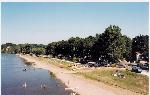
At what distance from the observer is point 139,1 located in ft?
91.7

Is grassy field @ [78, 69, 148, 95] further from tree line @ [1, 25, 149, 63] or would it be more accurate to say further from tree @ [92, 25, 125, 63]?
tree line @ [1, 25, 149, 63]

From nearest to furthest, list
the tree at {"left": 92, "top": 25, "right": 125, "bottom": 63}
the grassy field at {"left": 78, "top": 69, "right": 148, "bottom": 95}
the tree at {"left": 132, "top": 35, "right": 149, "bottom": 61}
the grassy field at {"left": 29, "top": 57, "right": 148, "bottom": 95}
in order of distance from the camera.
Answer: the grassy field at {"left": 78, "top": 69, "right": 148, "bottom": 95} < the grassy field at {"left": 29, "top": 57, "right": 148, "bottom": 95} < the tree at {"left": 92, "top": 25, "right": 125, "bottom": 63} < the tree at {"left": 132, "top": 35, "right": 149, "bottom": 61}

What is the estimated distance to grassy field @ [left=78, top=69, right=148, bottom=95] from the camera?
59553 millimetres

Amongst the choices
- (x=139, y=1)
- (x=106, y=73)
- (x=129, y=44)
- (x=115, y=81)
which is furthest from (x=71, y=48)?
(x=139, y=1)

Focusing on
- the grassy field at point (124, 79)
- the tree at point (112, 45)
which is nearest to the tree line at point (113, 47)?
the tree at point (112, 45)

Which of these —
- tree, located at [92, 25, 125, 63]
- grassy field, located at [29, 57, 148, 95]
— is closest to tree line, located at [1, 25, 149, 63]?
tree, located at [92, 25, 125, 63]

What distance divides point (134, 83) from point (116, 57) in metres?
32.4

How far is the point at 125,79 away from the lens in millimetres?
67500

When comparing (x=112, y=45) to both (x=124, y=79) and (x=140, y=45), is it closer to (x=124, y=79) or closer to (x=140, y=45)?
(x=140, y=45)

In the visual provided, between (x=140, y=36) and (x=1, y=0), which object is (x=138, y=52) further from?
(x=1, y=0)

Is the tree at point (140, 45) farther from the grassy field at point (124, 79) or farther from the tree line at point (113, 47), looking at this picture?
the grassy field at point (124, 79)

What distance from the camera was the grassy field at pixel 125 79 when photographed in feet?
195

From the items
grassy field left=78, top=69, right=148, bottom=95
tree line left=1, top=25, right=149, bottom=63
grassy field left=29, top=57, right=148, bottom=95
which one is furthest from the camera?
tree line left=1, top=25, right=149, bottom=63

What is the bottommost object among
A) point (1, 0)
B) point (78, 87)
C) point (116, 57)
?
point (78, 87)
